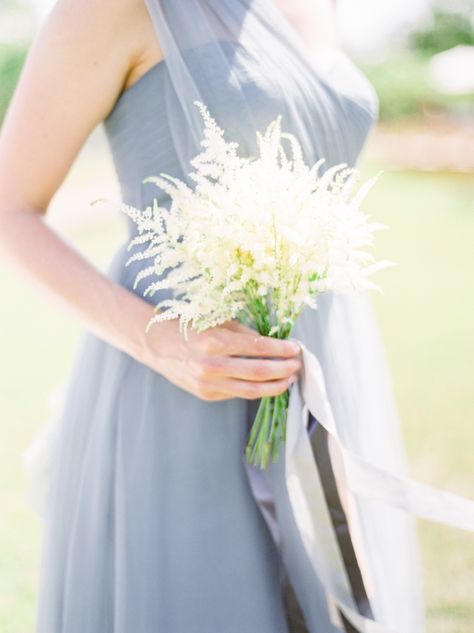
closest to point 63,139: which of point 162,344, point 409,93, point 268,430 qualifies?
point 162,344

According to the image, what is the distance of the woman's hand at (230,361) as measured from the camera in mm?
1737

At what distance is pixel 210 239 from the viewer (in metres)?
1.57

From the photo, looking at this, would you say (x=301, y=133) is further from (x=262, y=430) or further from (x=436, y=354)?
(x=436, y=354)

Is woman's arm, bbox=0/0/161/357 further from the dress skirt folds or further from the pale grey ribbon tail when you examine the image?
the pale grey ribbon tail

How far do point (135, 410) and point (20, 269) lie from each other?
42 centimetres

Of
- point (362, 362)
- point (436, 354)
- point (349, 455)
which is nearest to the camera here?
point (349, 455)

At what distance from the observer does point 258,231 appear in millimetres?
1562

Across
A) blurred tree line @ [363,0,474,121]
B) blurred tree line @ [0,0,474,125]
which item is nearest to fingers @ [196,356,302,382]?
blurred tree line @ [0,0,474,125]

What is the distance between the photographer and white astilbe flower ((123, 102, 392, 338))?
5.11 ft

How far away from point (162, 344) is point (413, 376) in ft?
15.9

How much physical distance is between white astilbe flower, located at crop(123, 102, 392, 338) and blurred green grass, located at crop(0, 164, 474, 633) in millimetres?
2330

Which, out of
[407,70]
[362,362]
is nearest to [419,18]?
[407,70]

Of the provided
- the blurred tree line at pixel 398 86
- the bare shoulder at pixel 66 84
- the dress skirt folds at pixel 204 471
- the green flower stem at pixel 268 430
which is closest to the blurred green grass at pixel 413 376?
the dress skirt folds at pixel 204 471

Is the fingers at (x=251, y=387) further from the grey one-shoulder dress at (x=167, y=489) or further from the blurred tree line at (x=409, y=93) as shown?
the blurred tree line at (x=409, y=93)
